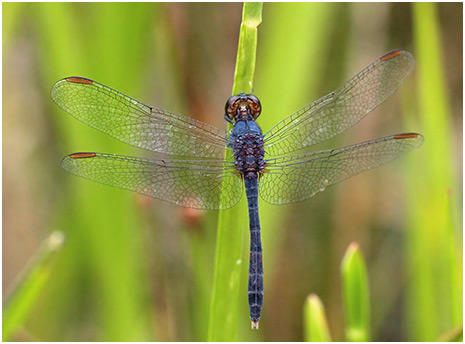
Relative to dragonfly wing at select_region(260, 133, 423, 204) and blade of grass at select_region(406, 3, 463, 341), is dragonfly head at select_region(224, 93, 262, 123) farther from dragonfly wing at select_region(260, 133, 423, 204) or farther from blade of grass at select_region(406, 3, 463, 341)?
blade of grass at select_region(406, 3, 463, 341)

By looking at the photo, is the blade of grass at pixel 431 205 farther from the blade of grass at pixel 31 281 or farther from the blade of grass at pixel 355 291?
the blade of grass at pixel 31 281

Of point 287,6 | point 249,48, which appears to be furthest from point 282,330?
point 249,48

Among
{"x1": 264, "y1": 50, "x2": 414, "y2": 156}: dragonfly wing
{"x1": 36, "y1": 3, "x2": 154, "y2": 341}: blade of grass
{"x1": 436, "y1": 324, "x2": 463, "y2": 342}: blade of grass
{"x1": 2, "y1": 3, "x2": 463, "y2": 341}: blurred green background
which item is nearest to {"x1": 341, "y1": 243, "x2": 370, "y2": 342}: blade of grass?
{"x1": 436, "y1": 324, "x2": 463, "y2": 342}: blade of grass

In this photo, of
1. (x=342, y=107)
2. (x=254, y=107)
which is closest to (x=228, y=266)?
(x=254, y=107)

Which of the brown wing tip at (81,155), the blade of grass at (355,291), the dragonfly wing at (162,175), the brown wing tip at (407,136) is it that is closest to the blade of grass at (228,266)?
the blade of grass at (355,291)

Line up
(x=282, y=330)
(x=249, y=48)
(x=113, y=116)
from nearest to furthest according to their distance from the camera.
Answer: (x=249, y=48), (x=113, y=116), (x=282, y=330)

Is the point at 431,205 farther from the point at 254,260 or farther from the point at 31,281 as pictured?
the point at 31,281

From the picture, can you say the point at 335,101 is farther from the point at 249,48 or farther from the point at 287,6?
the point at 249,48
